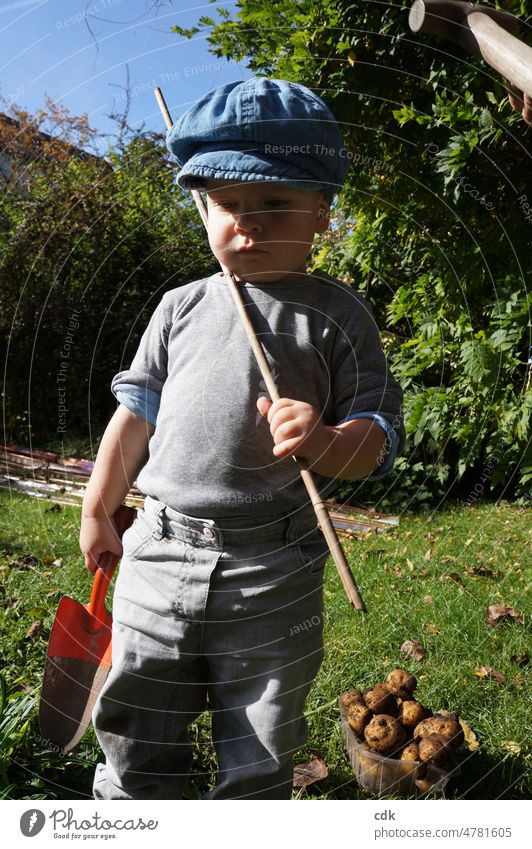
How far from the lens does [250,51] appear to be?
239 cm

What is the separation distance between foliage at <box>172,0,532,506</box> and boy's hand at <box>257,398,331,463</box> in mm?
1235

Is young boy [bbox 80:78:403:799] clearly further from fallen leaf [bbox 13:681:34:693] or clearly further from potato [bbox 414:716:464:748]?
fallen leaf [bbox 13:681:34:693]

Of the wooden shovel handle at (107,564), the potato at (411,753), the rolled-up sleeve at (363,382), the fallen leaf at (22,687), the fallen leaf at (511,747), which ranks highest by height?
the rolled-up sleeve at (363,382)

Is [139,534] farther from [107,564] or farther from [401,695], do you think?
[401,695]

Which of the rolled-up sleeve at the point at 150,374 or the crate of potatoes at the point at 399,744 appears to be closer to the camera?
the rolled-up sleeve at the point at 150,374

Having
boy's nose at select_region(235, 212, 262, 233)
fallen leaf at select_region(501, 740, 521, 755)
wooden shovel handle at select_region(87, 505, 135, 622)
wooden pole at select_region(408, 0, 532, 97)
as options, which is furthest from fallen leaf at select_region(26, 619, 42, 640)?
wooden pole at select_region(408, 0, 532, 97)

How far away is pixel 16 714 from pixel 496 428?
7.25 ft

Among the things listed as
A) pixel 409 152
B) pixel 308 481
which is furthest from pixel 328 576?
pixel 308 481

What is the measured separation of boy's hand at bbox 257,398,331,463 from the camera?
1.23 metres

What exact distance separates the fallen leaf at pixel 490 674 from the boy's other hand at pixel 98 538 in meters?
1.19

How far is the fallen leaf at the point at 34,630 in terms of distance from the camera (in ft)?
8.20

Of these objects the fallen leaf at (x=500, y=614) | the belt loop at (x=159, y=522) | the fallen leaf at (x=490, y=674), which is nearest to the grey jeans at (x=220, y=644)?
the belt loop at (x=159, y=522)

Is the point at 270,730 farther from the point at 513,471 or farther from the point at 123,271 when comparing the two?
the point at 513,471

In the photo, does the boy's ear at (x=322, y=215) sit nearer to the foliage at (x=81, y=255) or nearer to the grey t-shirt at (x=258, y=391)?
the grey t-shirt at (x=258, y=391)
